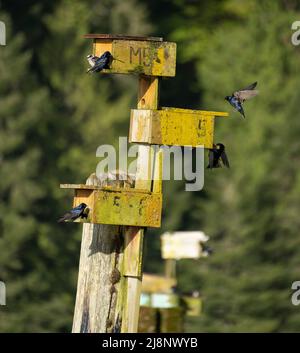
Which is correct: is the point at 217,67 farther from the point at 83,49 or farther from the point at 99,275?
the point at 99,275

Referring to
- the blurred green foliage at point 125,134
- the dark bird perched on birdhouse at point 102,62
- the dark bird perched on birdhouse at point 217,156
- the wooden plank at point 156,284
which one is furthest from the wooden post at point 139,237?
the blurred green foliage at point 125,134

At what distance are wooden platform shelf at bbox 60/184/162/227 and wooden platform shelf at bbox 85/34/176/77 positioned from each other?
0.63 metres

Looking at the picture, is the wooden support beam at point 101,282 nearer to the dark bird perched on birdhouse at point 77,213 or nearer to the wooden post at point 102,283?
the wooden post at point 102,283

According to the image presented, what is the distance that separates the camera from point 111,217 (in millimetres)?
9797

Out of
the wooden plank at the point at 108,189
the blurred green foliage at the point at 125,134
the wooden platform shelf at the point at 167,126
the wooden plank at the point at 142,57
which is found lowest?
the wooden plank at the point at 108,189

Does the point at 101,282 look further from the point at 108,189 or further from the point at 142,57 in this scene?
the point at 142,57

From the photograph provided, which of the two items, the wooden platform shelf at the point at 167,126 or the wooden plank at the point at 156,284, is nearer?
the wooden platform shelf at the point at 167,126

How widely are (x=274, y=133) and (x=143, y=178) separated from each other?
33.0 metres

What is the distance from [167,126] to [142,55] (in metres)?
0.41

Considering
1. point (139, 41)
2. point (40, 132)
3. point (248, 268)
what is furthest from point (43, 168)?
point (139, 41)

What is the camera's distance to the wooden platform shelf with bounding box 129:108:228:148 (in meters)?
9.73

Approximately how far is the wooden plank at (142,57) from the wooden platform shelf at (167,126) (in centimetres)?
22

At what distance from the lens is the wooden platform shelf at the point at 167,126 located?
973cm
